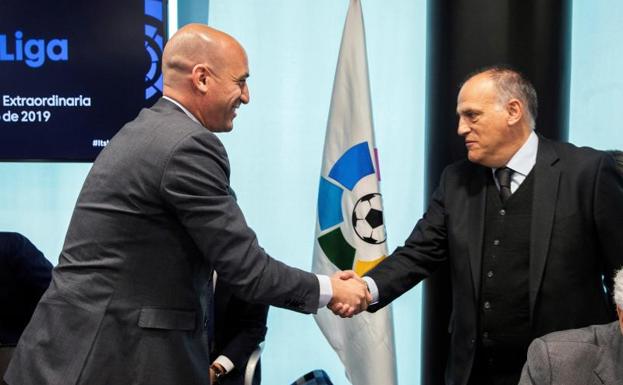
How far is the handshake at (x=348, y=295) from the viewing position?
2609 millimetres

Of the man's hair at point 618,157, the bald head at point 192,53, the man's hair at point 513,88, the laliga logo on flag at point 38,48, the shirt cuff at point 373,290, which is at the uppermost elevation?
the laliga logo on flag at point 38,48

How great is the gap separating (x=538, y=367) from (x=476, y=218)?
Answer: 82 centimetres

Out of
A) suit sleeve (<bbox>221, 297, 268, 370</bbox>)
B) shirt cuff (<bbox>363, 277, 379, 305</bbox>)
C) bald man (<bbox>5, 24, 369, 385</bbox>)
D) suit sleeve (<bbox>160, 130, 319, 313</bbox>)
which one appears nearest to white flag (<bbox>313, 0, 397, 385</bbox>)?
suit sleeve (<bbox>221, 297, 268, 370</bbox>)

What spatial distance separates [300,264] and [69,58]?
5.46 feet

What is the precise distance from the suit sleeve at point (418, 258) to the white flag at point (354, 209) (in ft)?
1.99

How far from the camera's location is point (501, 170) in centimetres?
264

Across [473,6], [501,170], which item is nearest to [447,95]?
[473,6]

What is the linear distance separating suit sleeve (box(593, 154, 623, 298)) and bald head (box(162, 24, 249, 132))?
1.27 m

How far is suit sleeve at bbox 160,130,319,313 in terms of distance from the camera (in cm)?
202

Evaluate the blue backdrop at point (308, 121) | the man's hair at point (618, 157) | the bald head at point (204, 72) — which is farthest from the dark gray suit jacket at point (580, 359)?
the blue backdrop at point (308, 121)

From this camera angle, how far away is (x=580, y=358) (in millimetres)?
1867

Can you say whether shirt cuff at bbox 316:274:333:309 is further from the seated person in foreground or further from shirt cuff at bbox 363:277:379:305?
the seated person in foreground

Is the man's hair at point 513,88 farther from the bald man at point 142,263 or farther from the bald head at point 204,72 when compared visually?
the bald man at point 142,263

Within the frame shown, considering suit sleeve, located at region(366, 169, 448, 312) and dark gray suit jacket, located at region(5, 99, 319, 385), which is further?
suit sleeve, located at region(366, 169, 448, 312)
